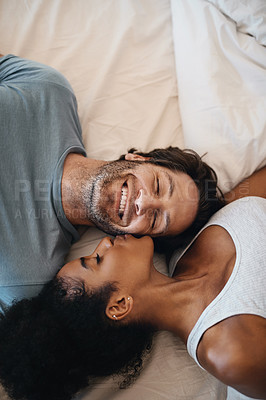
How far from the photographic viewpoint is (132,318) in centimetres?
108

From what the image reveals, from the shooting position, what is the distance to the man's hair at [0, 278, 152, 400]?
967 millimetres

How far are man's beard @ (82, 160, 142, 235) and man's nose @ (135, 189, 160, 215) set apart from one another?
0.10 m

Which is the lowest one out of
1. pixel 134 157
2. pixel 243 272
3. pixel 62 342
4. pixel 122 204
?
pixel 62 342

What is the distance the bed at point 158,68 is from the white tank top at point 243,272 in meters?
0.25

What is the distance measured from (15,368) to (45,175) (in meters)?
0.73

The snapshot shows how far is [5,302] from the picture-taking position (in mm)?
1207

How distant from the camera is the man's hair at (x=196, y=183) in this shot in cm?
136

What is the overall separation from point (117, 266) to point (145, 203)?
0.90ft

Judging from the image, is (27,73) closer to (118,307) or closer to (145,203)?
(145,203)

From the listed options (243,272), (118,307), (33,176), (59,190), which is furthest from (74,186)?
(243,272)

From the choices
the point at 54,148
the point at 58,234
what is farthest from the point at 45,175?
the point at 58,234

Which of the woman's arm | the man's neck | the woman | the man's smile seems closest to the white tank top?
the woman

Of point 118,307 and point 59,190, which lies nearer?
point 118,307

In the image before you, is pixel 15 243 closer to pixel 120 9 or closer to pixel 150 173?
pixel 150 173
